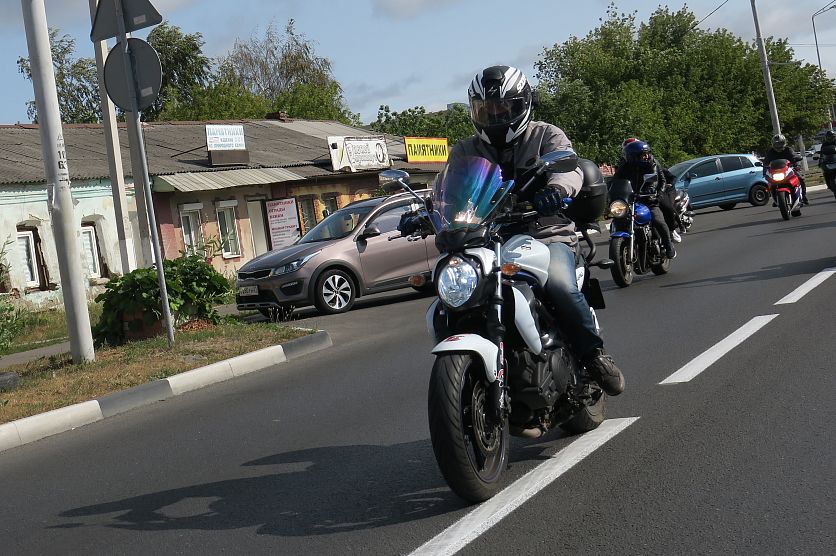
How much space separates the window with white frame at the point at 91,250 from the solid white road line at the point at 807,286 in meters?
18.7

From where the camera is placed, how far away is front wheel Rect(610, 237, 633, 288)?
45.6 feet

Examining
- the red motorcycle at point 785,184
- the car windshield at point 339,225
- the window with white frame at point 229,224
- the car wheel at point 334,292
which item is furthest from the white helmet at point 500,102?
the window with white frame at point 229,224

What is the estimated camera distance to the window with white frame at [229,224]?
31172mm

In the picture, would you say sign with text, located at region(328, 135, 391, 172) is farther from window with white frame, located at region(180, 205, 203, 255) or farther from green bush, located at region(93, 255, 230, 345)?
green bush, located at region(93, 255, 230, 345)

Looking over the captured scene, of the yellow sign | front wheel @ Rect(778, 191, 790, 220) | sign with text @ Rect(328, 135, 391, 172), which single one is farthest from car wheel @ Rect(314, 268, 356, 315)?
the yellow sign

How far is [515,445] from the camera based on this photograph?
5914 mm

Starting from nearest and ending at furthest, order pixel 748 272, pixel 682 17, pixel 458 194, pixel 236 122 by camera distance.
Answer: pixel 458 194 < pixel 748 272 < pixel 236 122 < pixel 682 17

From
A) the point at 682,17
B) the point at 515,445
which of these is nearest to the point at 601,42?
the point at 682,17

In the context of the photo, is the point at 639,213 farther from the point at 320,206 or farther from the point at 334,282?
the point at 320,206

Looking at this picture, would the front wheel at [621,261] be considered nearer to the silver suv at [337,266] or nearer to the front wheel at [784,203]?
the silver suv at [337,266]

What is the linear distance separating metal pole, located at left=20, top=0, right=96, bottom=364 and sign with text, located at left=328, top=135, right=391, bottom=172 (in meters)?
23.7

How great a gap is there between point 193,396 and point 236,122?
3107 cm

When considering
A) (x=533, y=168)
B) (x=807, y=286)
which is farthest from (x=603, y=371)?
(x=807, y=286)

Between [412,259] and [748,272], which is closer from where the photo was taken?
[748,272]
